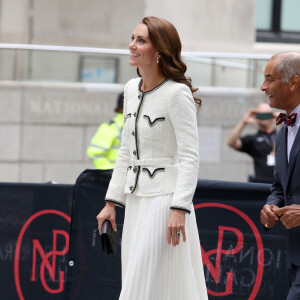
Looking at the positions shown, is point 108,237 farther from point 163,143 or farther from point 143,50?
point 143,50

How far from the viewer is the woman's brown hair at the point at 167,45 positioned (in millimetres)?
4883

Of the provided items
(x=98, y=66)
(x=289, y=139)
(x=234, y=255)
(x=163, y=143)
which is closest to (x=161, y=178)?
(x=163, y=143)

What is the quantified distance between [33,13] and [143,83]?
30.8 feet

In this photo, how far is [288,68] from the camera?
4.70 meters

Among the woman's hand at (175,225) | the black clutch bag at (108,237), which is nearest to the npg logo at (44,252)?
the black clutch bag at (108,237)

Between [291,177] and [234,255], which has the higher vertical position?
[291,177]

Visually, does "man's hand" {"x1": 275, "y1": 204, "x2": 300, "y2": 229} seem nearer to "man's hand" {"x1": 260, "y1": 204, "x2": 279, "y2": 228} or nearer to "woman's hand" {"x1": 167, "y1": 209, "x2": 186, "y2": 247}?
"man's hand" {"x1": 260, "y1": 204, "x2": 279, "y2": 228}

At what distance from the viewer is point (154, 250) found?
482 cm

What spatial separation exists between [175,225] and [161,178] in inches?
12.1

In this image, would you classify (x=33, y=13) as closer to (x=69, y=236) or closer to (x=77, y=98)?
(x=77, y=98)

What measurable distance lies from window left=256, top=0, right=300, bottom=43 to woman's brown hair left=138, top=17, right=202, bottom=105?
444 inches

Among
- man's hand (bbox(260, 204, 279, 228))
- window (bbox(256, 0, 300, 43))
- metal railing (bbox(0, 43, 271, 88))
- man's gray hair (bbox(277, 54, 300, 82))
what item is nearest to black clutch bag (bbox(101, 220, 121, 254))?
man's hand (bbox(260, 204, 279, 228))

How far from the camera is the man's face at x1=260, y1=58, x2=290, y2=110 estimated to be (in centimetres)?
470

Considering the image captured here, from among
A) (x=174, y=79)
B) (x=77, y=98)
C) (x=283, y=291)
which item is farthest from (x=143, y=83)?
(x=77, y=98)
